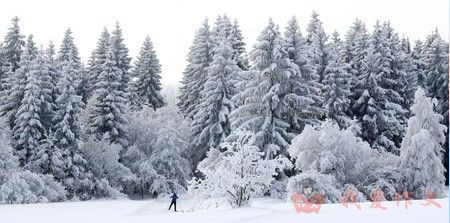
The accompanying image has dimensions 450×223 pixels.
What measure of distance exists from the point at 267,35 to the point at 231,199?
18.2 meters

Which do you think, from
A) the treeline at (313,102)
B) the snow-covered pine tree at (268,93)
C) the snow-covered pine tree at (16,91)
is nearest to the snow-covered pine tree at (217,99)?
the treeline at (313,102)

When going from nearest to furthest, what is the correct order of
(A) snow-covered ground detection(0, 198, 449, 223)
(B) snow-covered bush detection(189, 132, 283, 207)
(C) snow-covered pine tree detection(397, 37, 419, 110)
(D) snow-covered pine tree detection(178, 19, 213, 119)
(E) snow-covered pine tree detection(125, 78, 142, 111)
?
(A) snow-covered ground detection(0, 198, 449, 223), (B) snow-covered bush detection(189, 132, 283, 207), (C) snow-covered pine tree detection(397, 37, 419, 110), (D) snow-covered pine tree detection(178, 19, 213, 119), (E) snow-covered pine tree detection(125, 78, 142, 111)

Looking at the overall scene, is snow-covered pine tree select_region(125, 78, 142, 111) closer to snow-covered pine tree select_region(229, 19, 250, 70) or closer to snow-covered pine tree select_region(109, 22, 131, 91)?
snow-covered pine tree select_region(109, 22, 131, 91)

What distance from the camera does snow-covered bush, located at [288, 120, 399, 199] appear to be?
88.5ft

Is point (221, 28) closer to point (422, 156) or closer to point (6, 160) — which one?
point (6, 160)

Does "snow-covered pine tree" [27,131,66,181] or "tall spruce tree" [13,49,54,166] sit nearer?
"snow-covered pine tree" [27,131,66,181]

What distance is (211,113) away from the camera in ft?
143

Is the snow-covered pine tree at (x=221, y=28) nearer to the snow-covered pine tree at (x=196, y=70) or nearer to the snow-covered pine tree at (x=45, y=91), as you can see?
the snow-covered pine tree at (x=196, y=70)

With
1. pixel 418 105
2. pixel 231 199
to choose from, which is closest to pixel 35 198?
pixel 231 199

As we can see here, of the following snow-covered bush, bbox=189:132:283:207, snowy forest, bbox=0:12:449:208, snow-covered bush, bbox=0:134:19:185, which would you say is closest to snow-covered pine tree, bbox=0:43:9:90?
snowy forest, bbox=0:12:449:208

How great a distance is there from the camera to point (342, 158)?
2709 cm

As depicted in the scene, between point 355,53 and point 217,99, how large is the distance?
13974 mm

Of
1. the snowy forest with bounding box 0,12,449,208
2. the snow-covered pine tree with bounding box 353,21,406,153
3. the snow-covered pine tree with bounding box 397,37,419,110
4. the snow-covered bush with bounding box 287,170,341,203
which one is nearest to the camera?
the snow-covered bush with bounding box 287,170,341,203

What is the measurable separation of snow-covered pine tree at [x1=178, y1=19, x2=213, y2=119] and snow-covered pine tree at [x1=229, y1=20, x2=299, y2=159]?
11.2 meters
